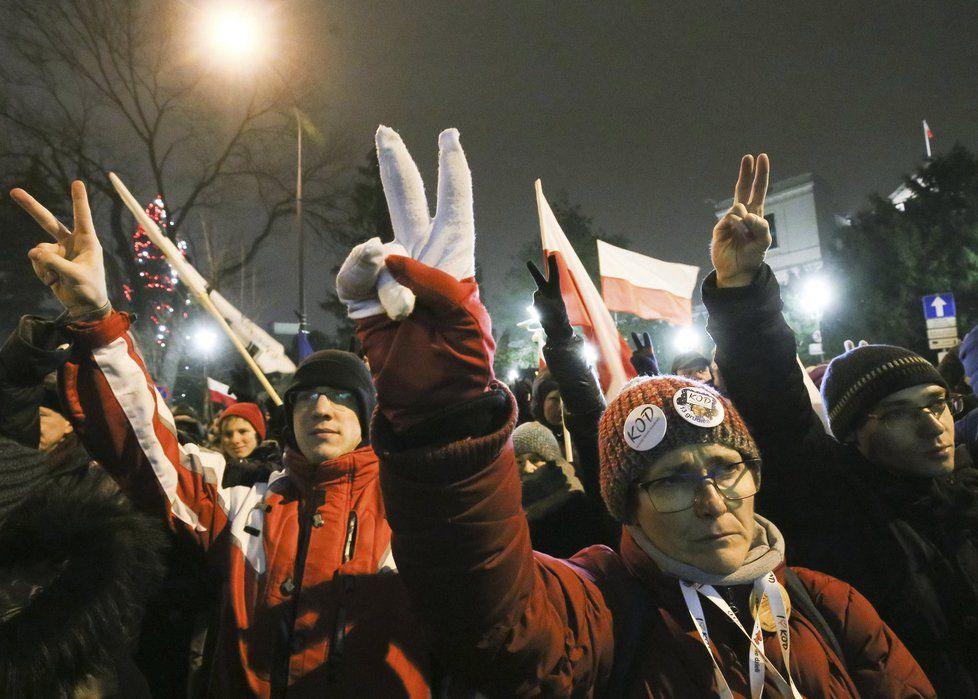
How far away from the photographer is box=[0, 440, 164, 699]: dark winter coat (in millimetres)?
1526

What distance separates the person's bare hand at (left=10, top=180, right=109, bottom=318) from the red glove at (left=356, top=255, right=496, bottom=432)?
135 cm

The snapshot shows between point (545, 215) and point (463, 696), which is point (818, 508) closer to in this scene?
point (463, 696)

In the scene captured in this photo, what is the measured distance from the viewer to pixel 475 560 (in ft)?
4.15

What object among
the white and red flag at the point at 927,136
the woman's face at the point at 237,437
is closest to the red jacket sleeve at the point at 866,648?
the woman's face at the point at 237,437

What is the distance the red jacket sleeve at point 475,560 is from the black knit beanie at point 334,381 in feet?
4.45

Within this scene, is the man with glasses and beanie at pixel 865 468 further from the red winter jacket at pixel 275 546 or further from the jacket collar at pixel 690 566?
the red winter jacket at pixel 275 546

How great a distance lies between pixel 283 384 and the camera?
7.59 m

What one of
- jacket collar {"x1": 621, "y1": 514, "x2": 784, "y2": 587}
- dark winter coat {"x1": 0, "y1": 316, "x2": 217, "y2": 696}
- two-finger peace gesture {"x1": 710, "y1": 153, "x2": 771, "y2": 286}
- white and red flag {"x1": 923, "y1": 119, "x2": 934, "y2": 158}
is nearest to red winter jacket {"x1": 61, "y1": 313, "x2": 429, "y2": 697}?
dark winter coat {"x1": 0, "y1": 316, "x2": 217, "y2": 696}

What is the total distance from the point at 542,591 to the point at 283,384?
6.69 m

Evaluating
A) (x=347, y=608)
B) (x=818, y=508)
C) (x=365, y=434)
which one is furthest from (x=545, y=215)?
(x=347, y=608)

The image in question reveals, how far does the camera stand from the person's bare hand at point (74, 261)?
6.80ft

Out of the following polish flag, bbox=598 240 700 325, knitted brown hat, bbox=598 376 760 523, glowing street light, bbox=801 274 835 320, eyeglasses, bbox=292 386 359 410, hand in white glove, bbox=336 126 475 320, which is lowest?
knitted brown hat, bbox=598 376 760 523

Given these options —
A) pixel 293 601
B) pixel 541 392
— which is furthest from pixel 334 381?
pixel 541 392

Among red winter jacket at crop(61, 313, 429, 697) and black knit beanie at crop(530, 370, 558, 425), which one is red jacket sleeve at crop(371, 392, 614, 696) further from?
black knit beanie at crop(530, 370, 558, 425)
